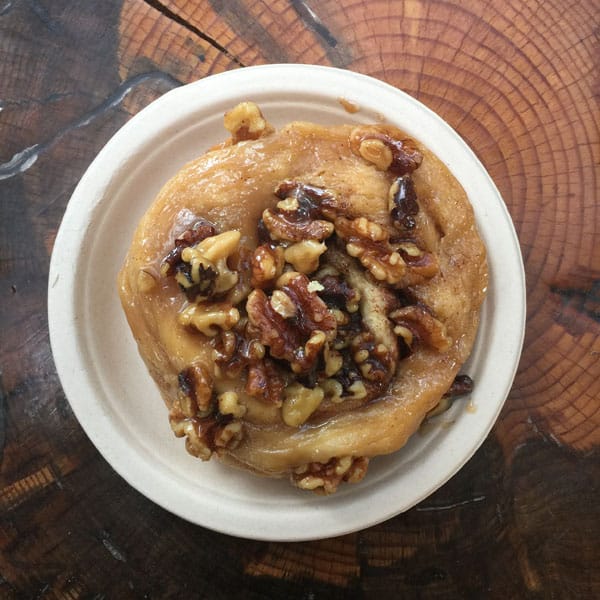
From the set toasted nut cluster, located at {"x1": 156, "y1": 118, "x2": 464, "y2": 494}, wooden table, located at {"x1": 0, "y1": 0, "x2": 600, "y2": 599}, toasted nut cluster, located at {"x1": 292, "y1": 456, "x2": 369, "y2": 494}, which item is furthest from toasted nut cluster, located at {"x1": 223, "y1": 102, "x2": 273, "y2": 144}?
toasted nut cluster, located at {"x1": 292, "y1": 456, "x2": 369, "y2": 494}

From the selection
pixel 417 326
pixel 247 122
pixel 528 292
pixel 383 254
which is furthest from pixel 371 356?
pixel 528 292

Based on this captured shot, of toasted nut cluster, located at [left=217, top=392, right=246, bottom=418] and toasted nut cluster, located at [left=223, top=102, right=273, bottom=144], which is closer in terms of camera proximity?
toasted nut cluster, located at [left=217, top=392, right=246, bottom=418]

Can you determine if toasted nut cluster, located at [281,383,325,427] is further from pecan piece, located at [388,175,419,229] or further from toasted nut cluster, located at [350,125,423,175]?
toasted nut cluster, located at [350,125,423,175]

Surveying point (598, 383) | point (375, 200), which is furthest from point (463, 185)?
point (598, 383)

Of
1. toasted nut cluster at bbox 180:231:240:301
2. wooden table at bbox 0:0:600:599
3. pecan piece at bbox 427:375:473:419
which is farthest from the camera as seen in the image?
wooden table at bbox 0:0:600:599

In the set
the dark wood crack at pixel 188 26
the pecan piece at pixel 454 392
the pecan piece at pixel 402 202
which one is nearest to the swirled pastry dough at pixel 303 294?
the pecan piece at pixel 402 202

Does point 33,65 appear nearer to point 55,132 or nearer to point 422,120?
point 55,132

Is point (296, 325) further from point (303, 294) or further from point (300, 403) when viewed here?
point (300, 403)
